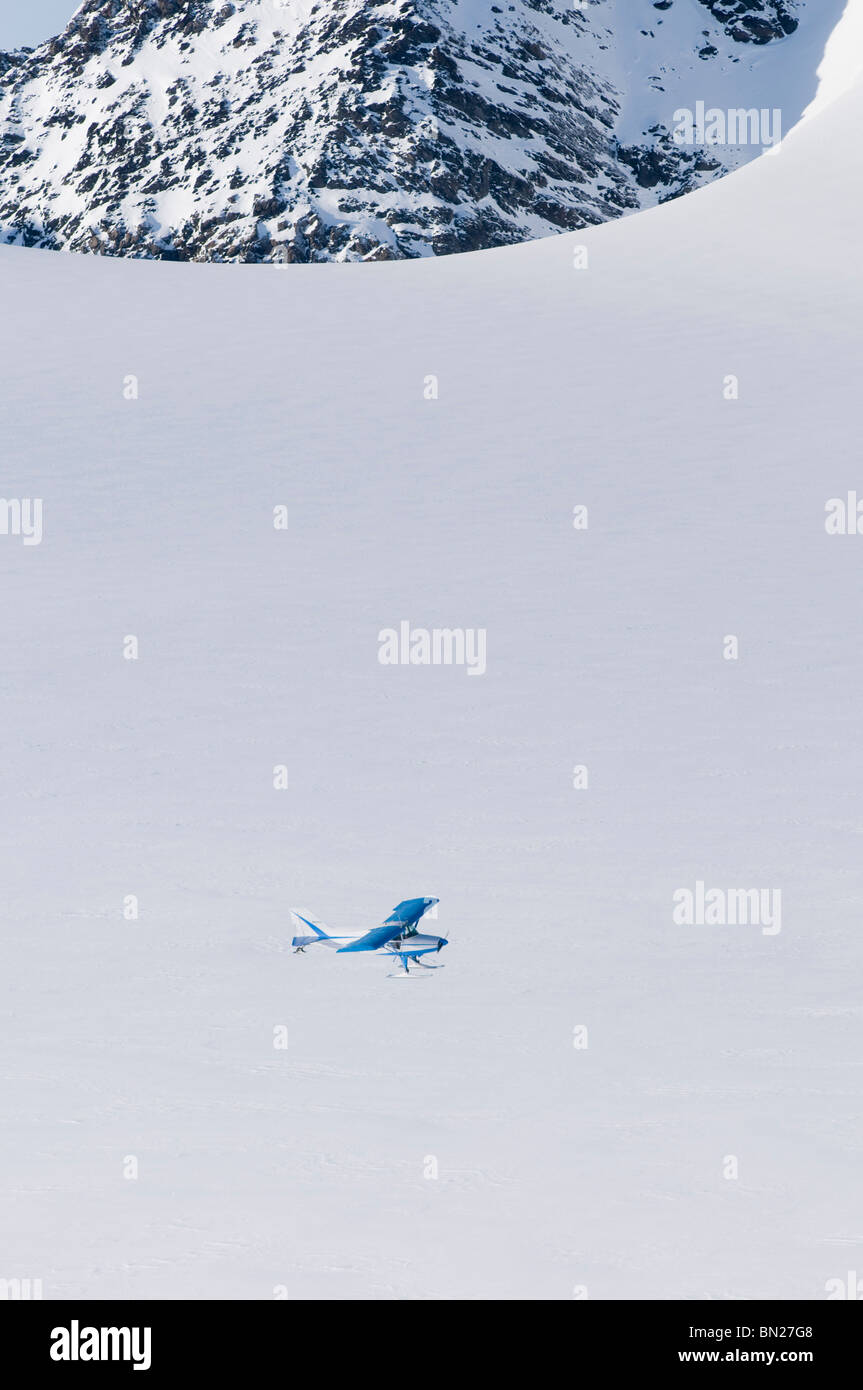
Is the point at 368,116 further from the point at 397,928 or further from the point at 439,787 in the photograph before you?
the point at 397,928

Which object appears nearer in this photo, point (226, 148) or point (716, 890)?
point (716, 890)

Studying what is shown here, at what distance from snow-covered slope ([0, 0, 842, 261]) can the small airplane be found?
138 metres

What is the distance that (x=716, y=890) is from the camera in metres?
6.77

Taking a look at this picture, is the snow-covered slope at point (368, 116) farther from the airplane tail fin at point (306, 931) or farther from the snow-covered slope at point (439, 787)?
the airplane tail fin at point (306, 931)

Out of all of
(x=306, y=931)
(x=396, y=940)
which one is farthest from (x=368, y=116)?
(x=396, y=940)

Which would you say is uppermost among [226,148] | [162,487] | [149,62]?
[149,62]

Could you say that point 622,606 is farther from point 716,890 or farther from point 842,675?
point 716,890

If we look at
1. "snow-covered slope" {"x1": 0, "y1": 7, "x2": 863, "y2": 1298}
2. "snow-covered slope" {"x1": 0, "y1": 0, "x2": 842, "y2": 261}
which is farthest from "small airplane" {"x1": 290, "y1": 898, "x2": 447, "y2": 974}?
"snow-covered slope" {"x1": 0, "y1": 0, "x2": 842, "y2": 261}

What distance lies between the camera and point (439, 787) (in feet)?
25.8

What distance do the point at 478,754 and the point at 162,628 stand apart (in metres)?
2.85

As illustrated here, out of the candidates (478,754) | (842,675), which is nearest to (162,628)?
(478,754)

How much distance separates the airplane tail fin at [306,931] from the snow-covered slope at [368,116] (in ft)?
451

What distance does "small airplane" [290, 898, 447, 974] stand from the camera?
20.0 ft
